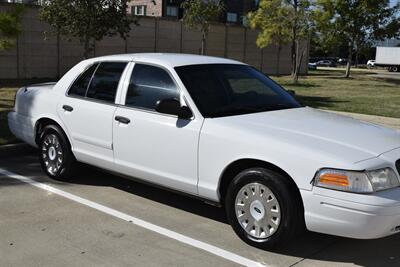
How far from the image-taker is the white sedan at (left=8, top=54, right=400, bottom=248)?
407cm

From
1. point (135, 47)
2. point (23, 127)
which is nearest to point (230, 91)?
point (23, 127)

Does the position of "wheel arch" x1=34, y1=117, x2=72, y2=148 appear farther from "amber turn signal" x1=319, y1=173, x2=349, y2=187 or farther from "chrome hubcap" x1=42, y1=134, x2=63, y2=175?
"amber turn signal" x1=319, y1=173, x2=349, y2=187

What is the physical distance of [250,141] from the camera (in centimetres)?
449

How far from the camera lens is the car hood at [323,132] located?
4.25 metres

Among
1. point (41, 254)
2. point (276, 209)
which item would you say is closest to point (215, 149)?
point (276, 209)

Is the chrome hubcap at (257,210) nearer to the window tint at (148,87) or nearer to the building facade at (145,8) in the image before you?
the window tint at (148,87)

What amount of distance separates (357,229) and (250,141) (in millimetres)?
1123

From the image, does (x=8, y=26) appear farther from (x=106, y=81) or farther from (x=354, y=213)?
(x=354, y=213)

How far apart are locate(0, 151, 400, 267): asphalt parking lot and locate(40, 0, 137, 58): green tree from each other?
885 cm

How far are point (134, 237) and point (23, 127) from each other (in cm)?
307

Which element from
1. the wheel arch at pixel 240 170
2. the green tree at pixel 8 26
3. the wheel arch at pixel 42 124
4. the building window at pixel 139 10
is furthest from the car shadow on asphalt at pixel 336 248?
the building window at pixel 139 10

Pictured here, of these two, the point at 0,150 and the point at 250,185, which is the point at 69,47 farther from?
the point at 250,185

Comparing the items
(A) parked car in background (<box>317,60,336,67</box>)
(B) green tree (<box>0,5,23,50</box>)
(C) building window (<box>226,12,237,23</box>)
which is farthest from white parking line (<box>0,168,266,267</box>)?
(A) parked car in background (<box>317,60,336,67</box>)

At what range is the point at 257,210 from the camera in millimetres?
4484
